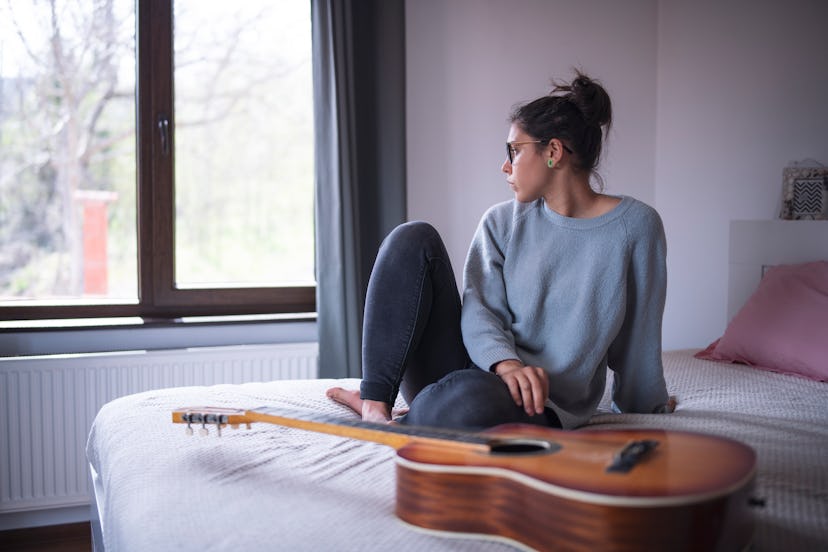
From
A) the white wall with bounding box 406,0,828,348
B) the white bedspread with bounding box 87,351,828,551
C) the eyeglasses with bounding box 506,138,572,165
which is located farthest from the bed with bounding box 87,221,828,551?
the white wall with bounding box 406,0,828,348

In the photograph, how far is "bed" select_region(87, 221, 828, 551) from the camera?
93cm

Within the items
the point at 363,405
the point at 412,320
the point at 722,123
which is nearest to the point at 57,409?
the point at 363,405

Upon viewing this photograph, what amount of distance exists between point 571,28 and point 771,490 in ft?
7.87

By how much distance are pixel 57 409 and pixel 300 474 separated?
1.56 metres

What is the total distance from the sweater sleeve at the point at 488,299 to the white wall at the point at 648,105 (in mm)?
1391

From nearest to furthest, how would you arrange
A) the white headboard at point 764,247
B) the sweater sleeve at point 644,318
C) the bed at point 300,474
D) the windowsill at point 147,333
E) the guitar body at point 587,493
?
the guitar body at point 587,493 → the bed at point 300,474 → the sweater sleeve at point 644,318 → the white headboard at point 764,247 → the windowsill at point 147,333

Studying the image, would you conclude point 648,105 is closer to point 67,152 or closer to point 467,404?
point 67,152

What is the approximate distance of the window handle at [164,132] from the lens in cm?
267

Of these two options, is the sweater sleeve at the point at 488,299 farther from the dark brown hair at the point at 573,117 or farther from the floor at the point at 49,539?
the floor at the point at 49,539

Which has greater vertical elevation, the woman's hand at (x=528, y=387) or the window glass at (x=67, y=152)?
the window glass at (x=67, y=152)

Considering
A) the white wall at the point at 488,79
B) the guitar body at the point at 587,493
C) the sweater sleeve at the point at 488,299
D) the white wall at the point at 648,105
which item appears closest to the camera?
the guitar body at the point at 587,493

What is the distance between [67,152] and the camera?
2.62 metres

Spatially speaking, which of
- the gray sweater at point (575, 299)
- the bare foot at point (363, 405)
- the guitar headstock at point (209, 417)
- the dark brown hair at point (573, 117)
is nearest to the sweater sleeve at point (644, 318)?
the gray sweater at point (575, 299)

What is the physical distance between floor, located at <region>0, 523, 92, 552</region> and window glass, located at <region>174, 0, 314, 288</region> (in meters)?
0.84
